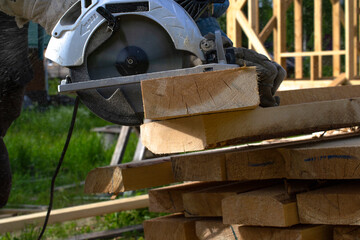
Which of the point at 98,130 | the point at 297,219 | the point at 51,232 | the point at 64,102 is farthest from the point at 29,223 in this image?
the point at 64,102

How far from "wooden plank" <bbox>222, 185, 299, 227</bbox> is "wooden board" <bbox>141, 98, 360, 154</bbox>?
21 cm

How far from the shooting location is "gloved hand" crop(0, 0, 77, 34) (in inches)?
103

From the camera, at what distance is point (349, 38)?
7.57 metres

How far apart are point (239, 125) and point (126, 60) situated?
26.3 inches

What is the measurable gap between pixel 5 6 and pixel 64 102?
11759 millimetres

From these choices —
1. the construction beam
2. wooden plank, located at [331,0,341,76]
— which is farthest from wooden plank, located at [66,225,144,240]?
wooden plank, located at [331,0,341,76]

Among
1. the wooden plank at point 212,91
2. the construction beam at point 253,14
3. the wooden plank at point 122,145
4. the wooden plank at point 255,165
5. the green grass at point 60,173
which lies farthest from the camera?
the construction beam at point 253,14

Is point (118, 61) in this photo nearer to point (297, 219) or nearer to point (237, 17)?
point (297, 219)

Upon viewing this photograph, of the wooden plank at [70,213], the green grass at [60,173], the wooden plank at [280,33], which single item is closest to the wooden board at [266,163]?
the wooden plank at [70,213]

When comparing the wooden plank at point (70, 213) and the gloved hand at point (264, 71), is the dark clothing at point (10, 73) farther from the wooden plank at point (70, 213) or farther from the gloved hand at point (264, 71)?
the gloved hand at point (264, 71)

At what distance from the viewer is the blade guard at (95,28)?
239 cm

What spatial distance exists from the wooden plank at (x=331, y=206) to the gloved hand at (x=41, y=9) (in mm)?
1289

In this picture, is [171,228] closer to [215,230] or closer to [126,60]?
[215,230]

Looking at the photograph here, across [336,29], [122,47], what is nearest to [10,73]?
[122,47]
